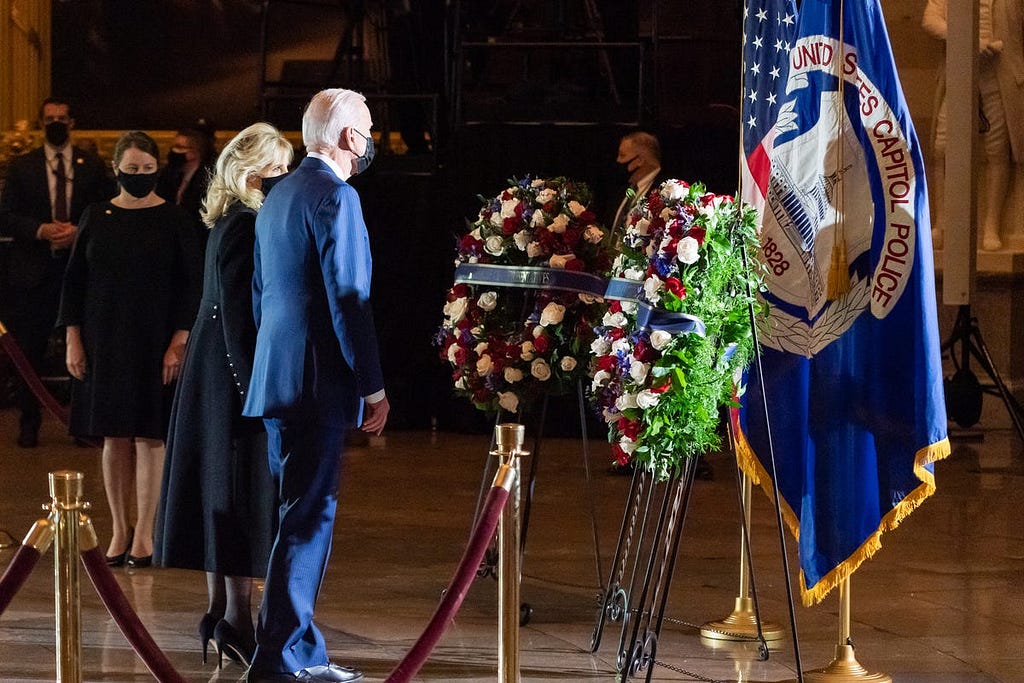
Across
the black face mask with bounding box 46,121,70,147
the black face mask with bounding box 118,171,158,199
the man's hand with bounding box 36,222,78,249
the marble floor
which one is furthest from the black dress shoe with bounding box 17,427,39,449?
the black face mask with bounding box 118,171,158,199

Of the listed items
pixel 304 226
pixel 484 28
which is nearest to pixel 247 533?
pixel 304 226

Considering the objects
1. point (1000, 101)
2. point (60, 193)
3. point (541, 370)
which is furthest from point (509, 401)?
point (1000, 101)

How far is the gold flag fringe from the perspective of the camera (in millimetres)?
4801

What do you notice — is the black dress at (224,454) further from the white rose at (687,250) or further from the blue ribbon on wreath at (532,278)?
the white rose at (687,250)

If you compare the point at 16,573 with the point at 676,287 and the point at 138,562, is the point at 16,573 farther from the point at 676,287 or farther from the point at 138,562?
the point at 138,562

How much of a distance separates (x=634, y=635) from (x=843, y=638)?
66cm

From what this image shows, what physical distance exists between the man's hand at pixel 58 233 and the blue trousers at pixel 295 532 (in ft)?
16.6

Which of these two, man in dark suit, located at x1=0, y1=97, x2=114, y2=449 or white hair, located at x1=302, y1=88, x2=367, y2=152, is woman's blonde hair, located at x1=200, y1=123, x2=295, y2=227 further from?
man in dark suit, located at x1=0, y1=97, x2=114, y2=449

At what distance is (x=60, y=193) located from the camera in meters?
9.85

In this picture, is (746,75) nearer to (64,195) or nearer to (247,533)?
(247,533)

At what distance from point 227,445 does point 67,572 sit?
1.45 metres

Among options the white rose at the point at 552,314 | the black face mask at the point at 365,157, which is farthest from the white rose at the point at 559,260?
the black face mask at the point at 365,157

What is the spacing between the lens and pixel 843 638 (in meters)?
4.89

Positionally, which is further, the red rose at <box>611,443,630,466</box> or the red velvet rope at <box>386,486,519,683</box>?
the red rose at <box>611,443,630,466</box>
